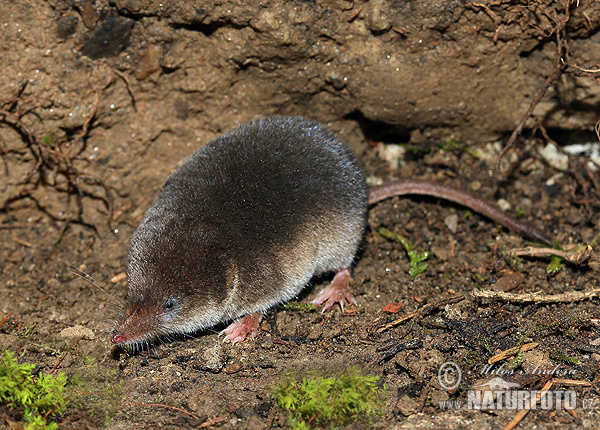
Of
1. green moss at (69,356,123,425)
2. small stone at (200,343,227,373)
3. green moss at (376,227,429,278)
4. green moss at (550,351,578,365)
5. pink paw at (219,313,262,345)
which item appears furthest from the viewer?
green moss at (376,227,429,278)

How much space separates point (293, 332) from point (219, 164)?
3.41 feet

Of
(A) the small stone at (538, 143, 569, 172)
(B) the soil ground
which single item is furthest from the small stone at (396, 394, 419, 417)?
(A) the small stone at (538, 143, 569, 172)

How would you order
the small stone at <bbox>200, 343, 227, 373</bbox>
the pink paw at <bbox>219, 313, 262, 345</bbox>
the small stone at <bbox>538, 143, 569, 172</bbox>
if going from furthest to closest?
1. the small stone at <bbox>538, 143, 569, 172</bbox>
2. the pink paw at <bbox>219, 313, 262, 345</bbox>
3. the small stone at <bbox>200, 343, 227, 373</bbox>

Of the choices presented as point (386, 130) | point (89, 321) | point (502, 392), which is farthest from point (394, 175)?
point (89, 321)

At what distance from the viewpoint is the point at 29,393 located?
2.50m

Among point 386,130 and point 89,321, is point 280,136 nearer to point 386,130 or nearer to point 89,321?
point 386,130

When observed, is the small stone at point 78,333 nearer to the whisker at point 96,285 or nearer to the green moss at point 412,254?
the whisker at point 96,285

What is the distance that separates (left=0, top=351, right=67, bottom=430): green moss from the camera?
8.18 feet

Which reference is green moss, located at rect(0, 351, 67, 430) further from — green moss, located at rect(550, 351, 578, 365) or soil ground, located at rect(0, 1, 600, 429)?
green moss, located at rect(550, 351, 578, 365)

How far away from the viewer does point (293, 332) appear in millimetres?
3188

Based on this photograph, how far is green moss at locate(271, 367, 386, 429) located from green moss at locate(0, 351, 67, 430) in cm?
98

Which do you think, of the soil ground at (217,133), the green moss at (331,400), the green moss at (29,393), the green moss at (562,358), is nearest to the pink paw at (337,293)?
the soil ground at (217,133)

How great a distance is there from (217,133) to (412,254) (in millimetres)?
1632

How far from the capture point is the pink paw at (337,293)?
3348 millimetres
